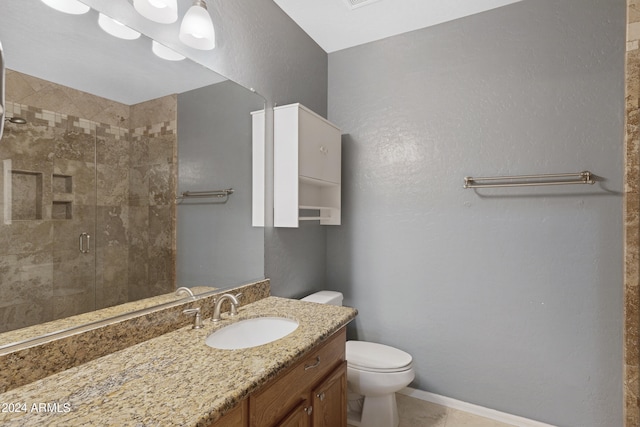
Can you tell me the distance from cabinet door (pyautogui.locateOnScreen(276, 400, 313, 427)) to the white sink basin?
0.29 metres

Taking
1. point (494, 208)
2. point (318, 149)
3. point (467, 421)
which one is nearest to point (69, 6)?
point (318, 149)

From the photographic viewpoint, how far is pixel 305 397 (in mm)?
1161

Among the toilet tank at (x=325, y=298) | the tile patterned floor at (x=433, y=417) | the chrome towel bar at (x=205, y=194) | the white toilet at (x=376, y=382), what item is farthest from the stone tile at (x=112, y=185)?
the tile patterned floor at (x=433, y=417)

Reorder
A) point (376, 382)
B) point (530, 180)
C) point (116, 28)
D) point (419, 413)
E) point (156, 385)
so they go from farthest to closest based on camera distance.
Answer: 1. point (419, 413)
2. point (530, 180)
3. point (376, 382)
4. point (116, 28)
5. point (156, 385)

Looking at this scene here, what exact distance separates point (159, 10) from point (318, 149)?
1060mm

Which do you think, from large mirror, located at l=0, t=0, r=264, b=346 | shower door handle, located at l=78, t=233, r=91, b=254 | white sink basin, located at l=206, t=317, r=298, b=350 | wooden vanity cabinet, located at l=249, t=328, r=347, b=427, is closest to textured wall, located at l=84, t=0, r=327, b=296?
large mirror, located at l=0, t=0, r=264, b=346

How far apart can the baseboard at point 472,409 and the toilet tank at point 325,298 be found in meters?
0.79

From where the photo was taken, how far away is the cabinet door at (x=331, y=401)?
1229mm

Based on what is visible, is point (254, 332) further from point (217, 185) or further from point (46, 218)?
point (46, 218)

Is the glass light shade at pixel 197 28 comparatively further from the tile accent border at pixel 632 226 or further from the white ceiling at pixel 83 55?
the tile accent border at pixel 632 226

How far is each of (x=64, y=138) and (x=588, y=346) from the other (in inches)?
102

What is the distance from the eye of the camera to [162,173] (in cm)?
124

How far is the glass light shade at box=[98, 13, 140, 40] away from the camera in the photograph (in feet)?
3.53

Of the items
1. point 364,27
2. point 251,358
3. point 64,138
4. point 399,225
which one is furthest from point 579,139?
point 64,138
